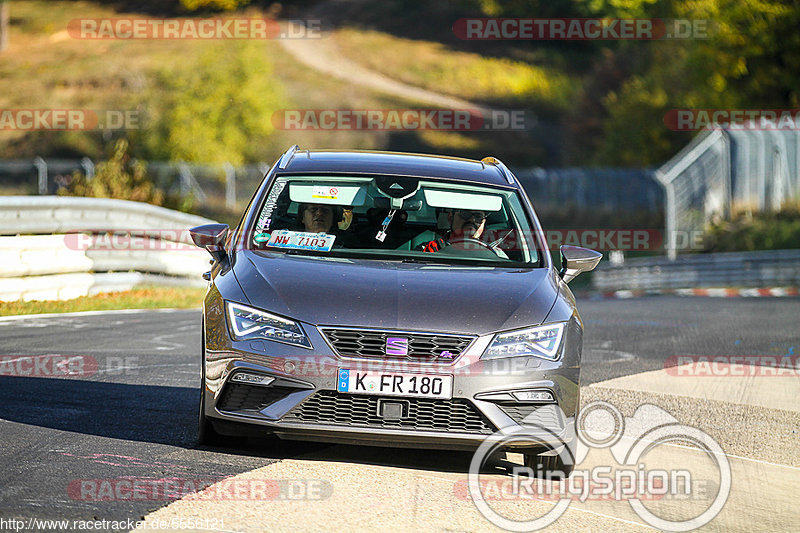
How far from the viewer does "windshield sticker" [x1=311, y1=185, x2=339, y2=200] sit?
310 inches

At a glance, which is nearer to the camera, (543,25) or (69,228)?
(69,228)

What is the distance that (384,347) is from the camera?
6.35m

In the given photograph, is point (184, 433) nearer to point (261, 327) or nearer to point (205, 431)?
point (205, 431)

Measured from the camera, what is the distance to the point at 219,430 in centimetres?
668

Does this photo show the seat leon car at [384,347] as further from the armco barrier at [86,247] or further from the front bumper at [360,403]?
the armco barrier at [86,247]

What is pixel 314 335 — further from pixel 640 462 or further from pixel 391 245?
pixel 640 462

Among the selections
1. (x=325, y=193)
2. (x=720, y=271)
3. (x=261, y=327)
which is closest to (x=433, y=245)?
(x=325, y=193)

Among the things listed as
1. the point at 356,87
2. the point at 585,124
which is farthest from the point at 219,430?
the point at 356,87

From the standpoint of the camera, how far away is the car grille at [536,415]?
6547mm

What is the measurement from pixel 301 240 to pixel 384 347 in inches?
54.6

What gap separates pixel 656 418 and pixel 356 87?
69.6 meters

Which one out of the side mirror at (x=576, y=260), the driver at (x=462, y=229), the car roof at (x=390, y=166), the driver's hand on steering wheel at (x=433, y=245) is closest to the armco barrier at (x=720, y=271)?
the car roof at (x=390, y=166)

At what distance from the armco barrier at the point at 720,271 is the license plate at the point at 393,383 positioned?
2153 centimetres

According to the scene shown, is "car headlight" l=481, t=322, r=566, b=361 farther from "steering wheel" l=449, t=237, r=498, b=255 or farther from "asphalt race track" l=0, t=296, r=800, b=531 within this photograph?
"steering wheel" l=449, t=237, r=498, b=255
